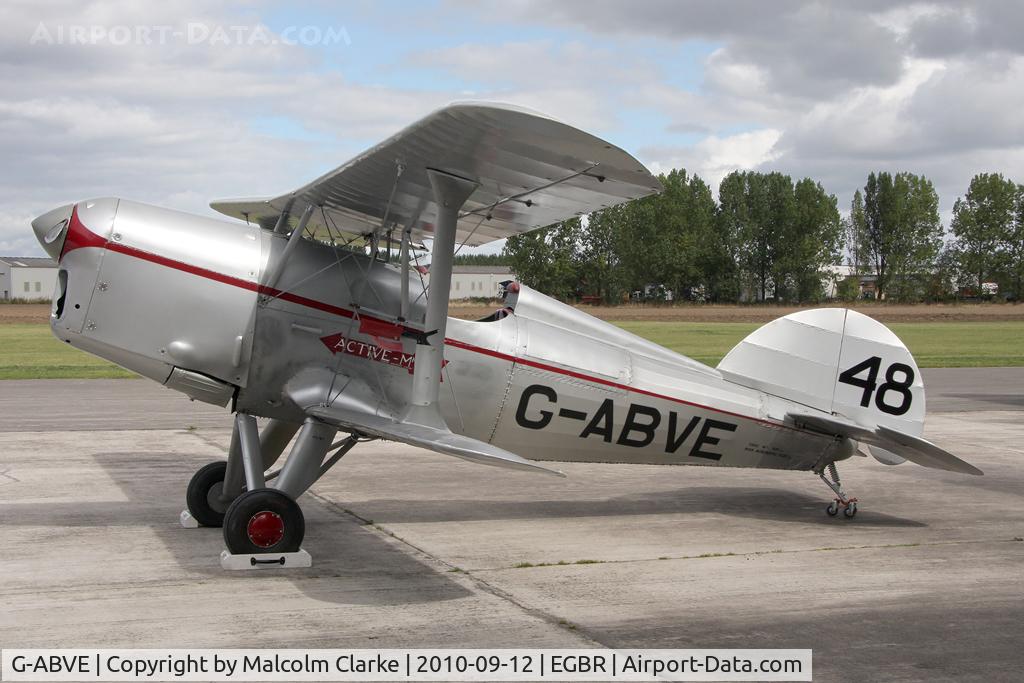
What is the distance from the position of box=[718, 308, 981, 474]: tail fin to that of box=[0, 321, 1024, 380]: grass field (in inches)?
732

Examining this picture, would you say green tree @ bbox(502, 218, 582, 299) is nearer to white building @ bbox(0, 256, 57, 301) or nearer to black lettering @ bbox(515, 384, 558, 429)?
white building @ bbox(0, 256, 57, 301)

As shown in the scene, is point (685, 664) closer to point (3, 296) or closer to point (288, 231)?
point (288, 231)

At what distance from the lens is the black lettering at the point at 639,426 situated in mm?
9133

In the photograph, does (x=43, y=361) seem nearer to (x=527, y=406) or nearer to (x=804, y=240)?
(x=527, y=406)

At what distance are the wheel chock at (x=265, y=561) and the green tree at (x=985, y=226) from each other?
105 metres

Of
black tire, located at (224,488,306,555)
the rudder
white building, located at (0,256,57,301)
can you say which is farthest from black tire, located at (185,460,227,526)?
white building, located at (0,256,57,301)

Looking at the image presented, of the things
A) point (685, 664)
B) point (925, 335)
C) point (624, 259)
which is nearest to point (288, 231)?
point (685, 664)

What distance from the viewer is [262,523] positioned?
290 inches

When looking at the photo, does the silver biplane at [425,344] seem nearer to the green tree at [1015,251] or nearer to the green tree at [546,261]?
the green tree at [546,261]

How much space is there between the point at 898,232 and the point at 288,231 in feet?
339

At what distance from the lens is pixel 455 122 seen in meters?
6.18

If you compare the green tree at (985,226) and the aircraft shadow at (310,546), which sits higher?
the green tree at (985,226)

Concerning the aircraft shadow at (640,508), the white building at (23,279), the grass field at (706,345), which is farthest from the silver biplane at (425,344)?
the white building at (23,279)

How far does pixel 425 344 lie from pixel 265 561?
196 cm
